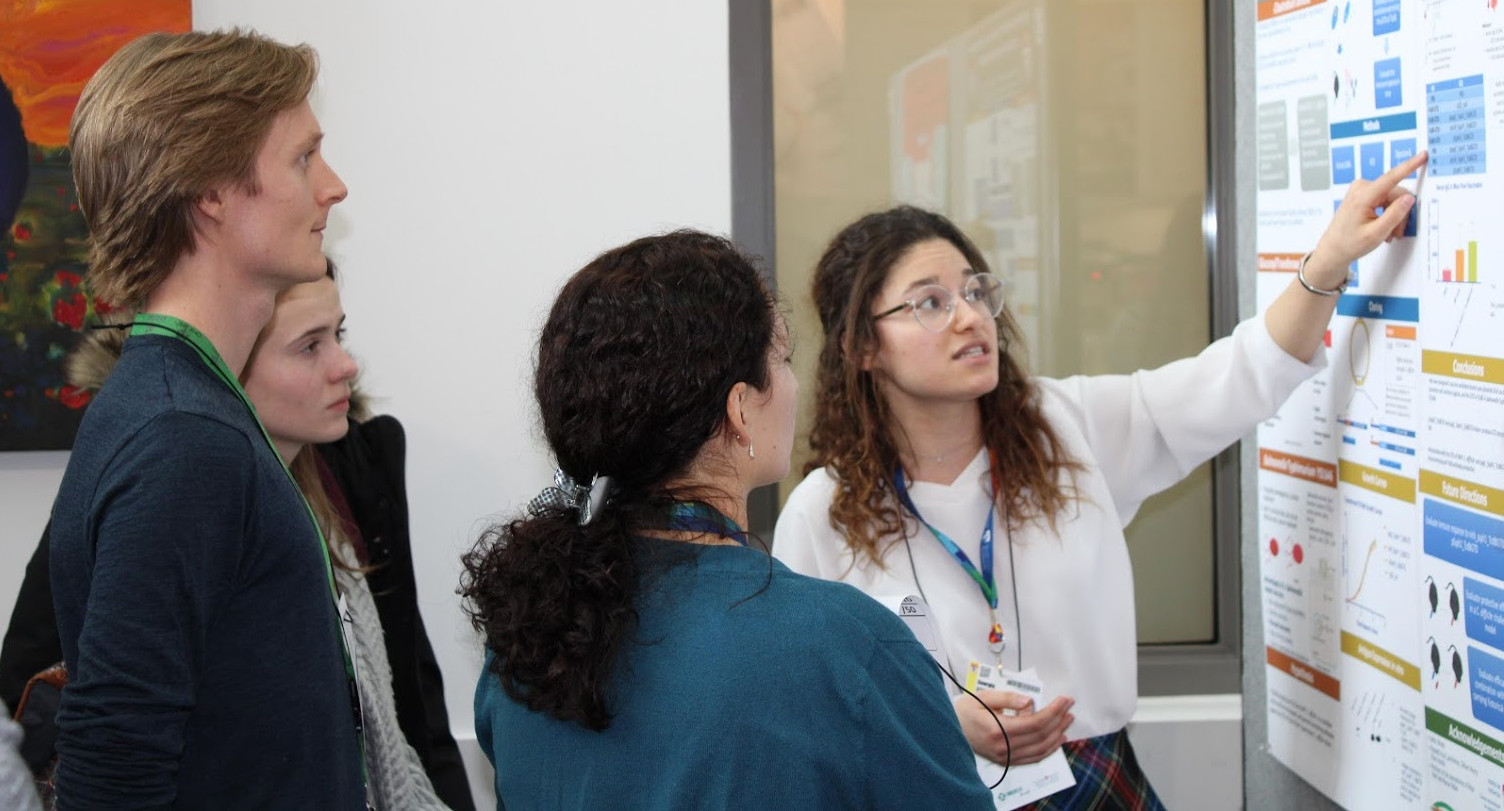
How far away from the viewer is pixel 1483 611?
171cm

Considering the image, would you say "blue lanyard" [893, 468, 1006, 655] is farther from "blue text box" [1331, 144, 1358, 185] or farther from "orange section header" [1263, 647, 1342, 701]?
"blue text box" [1331, 144, 1358, 185]

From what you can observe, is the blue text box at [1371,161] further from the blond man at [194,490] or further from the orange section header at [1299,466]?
the blond man at [194,490]

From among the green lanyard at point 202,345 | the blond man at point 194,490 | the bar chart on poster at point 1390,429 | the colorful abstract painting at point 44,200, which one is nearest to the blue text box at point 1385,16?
the bar chart on poster at point 1390,429

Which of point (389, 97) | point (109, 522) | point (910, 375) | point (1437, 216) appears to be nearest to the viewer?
point (109, 522)

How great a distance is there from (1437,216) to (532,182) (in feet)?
6.05

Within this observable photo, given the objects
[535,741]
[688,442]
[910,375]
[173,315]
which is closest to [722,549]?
[688,442]

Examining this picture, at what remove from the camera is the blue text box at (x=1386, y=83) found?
1.85 metres

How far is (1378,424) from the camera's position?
1946 millimetres

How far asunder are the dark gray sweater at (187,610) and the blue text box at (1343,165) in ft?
5.35

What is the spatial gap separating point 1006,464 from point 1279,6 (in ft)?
3.13

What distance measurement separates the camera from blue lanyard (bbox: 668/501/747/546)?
3.77ft

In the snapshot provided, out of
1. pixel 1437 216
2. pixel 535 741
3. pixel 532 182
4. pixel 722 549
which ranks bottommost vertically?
pixel 535 741

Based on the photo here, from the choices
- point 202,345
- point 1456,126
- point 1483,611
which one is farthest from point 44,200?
point 1483,611

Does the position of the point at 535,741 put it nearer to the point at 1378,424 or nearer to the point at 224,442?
the point at 224,442
